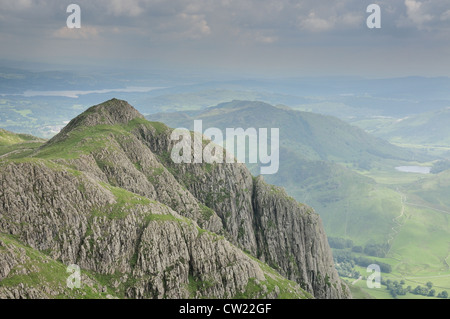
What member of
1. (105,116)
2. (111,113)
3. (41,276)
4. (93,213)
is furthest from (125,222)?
(111,113)

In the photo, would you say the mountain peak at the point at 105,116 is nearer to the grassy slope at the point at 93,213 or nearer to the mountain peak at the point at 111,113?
the mountain peak at the point at 111,113

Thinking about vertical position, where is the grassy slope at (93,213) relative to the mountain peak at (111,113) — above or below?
below

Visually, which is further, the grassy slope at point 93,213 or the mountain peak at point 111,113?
the mountain peak at point 111,113

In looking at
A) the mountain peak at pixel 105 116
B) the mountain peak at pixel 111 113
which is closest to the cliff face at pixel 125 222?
the mountain peak at pixel 105 116

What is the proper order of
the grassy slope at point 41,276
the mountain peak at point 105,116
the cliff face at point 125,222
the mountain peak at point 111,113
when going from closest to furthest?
the grassy slope at point 41,276 < the cliff face at point 125,222 < the mountain peak at point 105,116 < the mountain peak at point 111,113

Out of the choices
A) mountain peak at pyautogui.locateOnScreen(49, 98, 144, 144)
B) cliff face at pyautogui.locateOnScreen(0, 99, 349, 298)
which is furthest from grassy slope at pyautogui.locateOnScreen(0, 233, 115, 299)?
mountain peak at pyautogui.locateOnScreen(49, 98, 144, 144)

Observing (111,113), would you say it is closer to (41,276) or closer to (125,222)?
(125,222)
